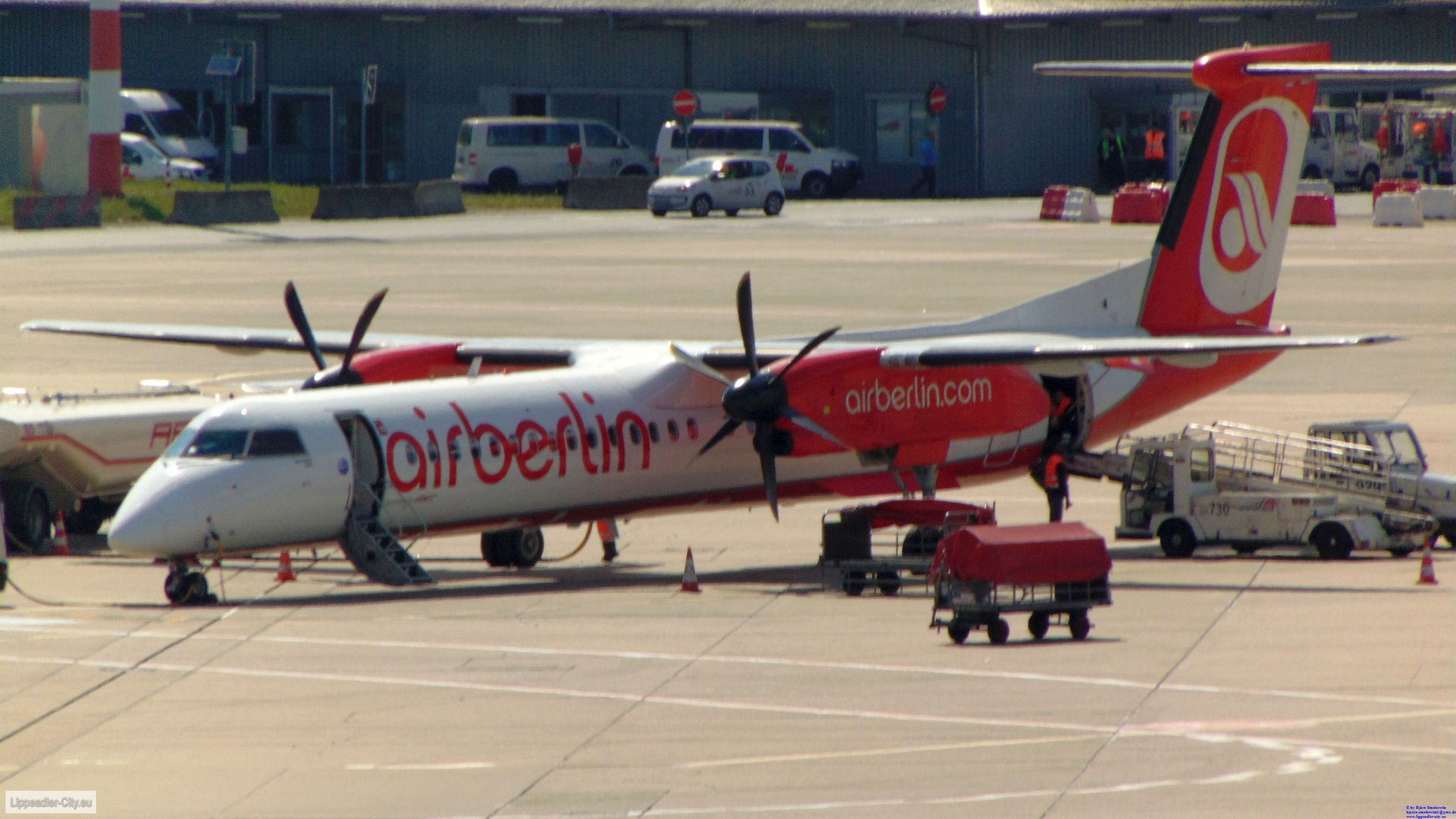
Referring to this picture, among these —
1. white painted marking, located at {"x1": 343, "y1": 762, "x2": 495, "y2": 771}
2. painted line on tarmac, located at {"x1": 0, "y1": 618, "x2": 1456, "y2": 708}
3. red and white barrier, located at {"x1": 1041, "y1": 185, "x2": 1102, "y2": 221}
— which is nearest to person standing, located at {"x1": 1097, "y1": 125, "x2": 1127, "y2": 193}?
red and white barrier, located at {"x1": 1041, "y1": 185, "x2": 1102, "y2": 221}

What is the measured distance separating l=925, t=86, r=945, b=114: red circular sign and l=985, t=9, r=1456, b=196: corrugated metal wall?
199cm

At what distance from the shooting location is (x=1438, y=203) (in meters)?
70.2

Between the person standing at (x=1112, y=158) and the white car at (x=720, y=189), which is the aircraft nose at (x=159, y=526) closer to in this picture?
the white car at (x=720, y=189)

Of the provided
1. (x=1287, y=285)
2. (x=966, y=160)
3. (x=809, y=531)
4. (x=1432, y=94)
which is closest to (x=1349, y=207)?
(x=1432, y=94)

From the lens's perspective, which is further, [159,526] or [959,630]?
[159,526]

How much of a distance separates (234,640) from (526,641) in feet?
9.39

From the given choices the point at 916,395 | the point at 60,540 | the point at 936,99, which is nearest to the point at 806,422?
the point at 916,395

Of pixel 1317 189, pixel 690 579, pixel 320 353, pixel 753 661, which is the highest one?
pixel 1317 189

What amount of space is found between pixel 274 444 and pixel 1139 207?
5300 cm

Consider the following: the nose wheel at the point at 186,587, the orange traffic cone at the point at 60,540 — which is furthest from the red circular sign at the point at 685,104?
the nose wheel at the point at 186,587

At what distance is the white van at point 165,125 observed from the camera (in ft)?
263

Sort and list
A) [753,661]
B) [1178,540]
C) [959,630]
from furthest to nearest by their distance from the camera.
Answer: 1. [1178,540]
2. [959,630]
3. [753,661]

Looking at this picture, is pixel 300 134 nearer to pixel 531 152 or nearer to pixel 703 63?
pixel 531 152

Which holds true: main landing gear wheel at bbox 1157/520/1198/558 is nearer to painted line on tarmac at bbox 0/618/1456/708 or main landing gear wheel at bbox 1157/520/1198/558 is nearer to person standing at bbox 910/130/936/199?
painted line on tarmac at bbox 0/618/1456/708
